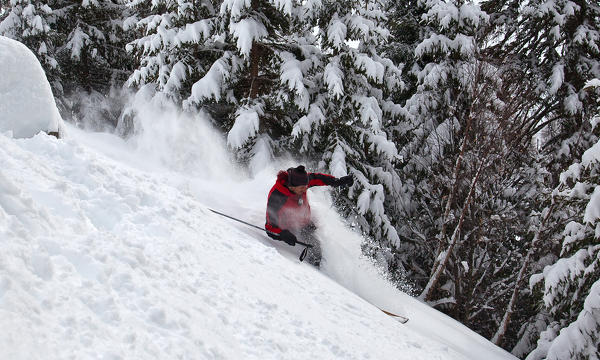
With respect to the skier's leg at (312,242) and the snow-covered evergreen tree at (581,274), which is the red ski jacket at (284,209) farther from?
the snow-covered evergreen tree at (581,274)

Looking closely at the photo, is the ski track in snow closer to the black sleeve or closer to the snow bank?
the snow bank

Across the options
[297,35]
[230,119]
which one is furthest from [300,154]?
[297,35]

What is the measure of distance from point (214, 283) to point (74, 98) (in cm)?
1581

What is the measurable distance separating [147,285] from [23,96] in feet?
11.4

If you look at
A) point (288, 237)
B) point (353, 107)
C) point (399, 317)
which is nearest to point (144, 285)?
point (288, 237)

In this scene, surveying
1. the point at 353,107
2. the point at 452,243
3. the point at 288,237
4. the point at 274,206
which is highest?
the point at 353,107

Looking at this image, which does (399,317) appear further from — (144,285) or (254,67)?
(254,67)

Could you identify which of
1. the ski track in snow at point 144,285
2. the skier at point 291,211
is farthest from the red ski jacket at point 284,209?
the ski track in snow at point 144,285

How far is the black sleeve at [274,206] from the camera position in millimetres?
6293

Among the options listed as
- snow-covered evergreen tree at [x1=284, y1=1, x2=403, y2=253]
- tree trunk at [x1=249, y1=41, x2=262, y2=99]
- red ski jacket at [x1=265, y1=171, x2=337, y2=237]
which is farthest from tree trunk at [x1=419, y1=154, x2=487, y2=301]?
tree trunk at [x1=249, y1=41, x2=262, y2=99]

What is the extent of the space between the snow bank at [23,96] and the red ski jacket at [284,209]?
3097mm

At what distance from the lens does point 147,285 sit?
2.90m

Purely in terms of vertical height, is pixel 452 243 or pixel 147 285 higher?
pixel 452 243

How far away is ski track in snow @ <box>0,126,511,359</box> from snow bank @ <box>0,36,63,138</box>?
492 mm
